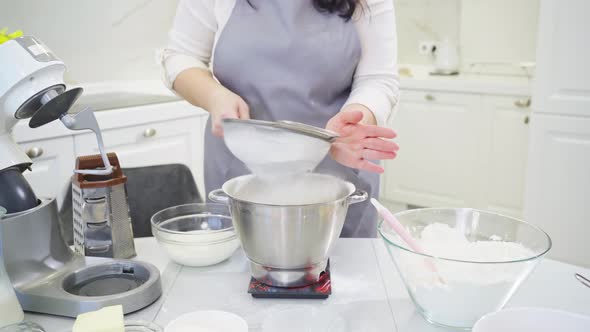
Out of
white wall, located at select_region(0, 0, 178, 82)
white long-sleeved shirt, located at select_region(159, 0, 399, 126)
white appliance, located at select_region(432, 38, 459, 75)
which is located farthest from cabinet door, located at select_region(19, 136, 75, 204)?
white appliance, located at select_region(432, 38, 459, 75)

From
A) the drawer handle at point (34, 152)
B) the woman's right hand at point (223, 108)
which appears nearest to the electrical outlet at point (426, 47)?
the drawer handle at point (34, 152)

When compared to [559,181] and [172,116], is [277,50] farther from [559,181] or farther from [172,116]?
[559,181]

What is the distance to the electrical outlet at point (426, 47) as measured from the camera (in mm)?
3362

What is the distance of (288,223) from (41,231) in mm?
365

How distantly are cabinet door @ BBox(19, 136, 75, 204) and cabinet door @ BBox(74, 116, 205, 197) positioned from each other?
0.16ft

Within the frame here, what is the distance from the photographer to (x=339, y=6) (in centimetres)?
122

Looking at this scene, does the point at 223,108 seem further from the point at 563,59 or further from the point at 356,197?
the point at 563,59

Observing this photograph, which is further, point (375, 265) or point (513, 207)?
point (513, 207)

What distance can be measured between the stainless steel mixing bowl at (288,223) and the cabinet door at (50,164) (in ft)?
4.19

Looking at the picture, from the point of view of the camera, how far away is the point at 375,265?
3.12 feet

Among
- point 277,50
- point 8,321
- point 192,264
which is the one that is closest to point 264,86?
point 277,50

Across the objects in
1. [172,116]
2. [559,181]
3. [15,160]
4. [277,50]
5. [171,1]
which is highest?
[171,1]

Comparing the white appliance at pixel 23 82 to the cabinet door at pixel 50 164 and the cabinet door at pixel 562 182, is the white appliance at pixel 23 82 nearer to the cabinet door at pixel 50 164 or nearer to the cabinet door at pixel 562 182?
the cabinet door at pixel 50 164

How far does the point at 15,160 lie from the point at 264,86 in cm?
57
